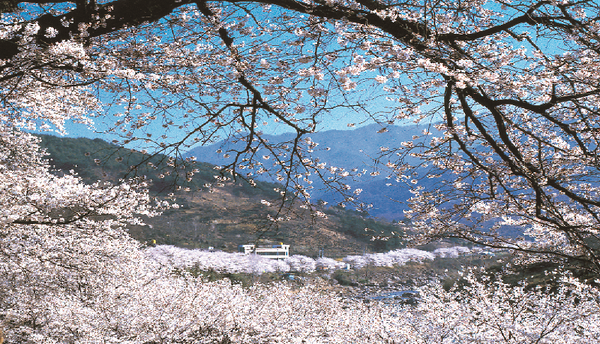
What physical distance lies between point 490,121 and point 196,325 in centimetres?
736

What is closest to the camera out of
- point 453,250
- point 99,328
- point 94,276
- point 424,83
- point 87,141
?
point 424,83

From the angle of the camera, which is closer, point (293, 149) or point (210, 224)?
point (293, 149)

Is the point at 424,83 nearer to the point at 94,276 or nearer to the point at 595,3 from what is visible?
the point at 595,3

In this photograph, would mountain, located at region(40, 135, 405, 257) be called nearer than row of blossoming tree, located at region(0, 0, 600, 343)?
No

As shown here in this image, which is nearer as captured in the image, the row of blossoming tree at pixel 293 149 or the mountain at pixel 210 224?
the row of blossoming tree at pixel 293 149

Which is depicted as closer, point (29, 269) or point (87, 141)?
point (29, 269)

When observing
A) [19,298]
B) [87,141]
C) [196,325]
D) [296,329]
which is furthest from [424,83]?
[87,141]

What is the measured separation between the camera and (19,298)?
304 inches

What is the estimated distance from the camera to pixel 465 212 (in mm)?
4480

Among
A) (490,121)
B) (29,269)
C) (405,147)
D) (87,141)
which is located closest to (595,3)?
(490,121)

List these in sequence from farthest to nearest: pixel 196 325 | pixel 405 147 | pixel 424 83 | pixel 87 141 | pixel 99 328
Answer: pixel 87 141 → pixel 196 325 → pixel 99 328 → pixel 405 147 → pixel 424 83

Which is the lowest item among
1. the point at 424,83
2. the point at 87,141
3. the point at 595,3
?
the point at 424,83

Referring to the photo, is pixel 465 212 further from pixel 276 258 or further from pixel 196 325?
pixel 276 258

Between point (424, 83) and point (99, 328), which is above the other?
→ point (424, 83)
